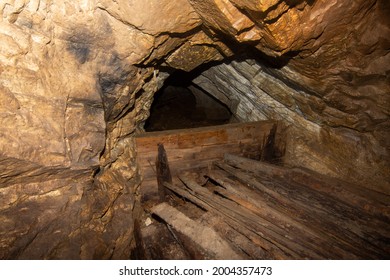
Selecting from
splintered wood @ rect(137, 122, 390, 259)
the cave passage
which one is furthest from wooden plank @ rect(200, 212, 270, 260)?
the cave passage

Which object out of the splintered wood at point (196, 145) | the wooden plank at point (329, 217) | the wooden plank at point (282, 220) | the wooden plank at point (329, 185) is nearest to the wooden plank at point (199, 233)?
the wooden plank at point (282, 220)

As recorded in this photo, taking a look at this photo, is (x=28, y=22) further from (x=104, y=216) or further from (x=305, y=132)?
(x=305, y=132)

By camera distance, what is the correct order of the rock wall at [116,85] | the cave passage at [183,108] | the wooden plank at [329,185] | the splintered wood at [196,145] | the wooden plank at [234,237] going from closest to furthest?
the rock wall at [116,85]
the wooden plank at [234,237]
the wooden plank at [329,185]
the splintered wood at [196,145]
the cave passage at [183,108]

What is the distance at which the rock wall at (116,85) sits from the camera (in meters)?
2.17

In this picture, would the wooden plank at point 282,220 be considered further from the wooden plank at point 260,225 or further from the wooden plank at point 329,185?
the wooden plank at point 329,185

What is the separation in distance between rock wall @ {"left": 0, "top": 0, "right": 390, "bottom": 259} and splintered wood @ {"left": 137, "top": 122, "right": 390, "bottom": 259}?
24.7 inches

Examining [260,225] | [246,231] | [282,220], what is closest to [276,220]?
[282,220]

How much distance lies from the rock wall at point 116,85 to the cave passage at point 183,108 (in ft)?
6.91

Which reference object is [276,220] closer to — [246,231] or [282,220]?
[282,220]

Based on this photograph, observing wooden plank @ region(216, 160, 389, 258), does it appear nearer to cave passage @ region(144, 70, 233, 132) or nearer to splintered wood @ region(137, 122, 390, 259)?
splintered wood @ region(137, 122, 390, 259)

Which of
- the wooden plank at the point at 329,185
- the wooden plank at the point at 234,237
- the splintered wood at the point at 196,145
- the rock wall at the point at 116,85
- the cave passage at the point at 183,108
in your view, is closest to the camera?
the rock wall at the point at 116,85

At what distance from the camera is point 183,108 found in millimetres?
6098

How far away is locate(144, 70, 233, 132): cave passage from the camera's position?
18.1 ft

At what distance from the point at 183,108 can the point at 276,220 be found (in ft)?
13.3
